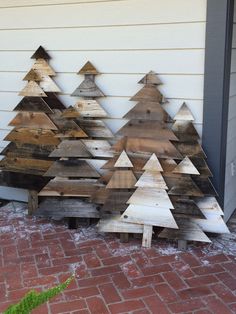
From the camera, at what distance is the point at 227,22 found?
281 cm

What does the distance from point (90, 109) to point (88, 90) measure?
156 millimetres

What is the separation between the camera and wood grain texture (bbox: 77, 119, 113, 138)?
3316 millimetres

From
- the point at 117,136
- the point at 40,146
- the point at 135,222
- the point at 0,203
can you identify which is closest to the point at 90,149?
the point at 117,136

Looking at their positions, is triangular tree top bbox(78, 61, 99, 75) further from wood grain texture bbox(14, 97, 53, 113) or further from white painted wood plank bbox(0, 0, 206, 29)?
wood grain texture bbox(14, 97, 53, 113)

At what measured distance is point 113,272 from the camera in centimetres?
272

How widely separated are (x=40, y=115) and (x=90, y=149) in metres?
0.53

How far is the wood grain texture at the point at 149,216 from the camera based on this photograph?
9.91 ft

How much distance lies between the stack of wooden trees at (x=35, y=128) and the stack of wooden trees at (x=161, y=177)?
0.69 metres

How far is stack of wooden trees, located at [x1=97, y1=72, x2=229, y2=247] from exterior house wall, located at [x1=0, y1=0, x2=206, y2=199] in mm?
128

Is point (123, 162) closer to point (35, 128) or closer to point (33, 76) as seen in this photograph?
point (35, 128)

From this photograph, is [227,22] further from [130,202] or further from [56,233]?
[56,233]

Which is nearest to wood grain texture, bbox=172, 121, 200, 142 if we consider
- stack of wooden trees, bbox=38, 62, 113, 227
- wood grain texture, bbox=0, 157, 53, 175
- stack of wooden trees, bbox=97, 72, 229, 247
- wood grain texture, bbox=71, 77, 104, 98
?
stack of wooden trees, bbox=97, 72, 229, 247

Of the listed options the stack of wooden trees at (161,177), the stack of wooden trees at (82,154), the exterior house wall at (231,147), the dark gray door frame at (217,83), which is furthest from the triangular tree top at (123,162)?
the exterior house wall at (231,147)

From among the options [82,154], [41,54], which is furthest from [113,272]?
[41,54]
